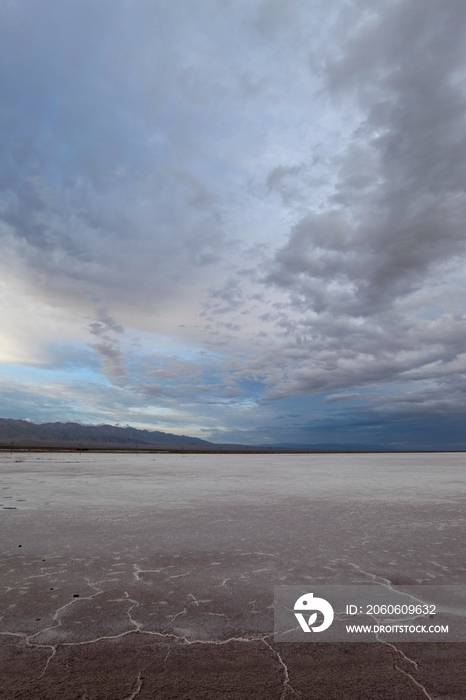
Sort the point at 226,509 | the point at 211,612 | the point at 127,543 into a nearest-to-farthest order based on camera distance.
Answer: the point at 211,612
the point at 127,543
the point at 226,509

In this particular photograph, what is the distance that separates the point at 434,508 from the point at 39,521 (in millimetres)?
11549

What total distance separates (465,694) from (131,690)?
279 cm

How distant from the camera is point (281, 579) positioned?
5.88 meters

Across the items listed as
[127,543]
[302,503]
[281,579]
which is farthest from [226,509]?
[281,579]

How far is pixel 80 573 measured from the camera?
6066 mm

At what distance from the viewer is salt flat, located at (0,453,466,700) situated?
3.45 metres

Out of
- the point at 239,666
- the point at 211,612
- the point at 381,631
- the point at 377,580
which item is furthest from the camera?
the point at 377,580

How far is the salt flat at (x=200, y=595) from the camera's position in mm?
3449

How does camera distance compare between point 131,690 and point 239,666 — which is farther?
point 239,666

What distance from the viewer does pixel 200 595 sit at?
5285 millimetres

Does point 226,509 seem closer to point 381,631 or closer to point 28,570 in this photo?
point 28,570

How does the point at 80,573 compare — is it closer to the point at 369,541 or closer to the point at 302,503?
the point at 369,541

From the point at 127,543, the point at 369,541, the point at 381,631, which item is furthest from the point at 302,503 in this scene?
the point at 381,631

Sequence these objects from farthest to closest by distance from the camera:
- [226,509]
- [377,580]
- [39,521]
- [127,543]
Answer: [226,509]
[39,521]
[127,543]
[377,580]
